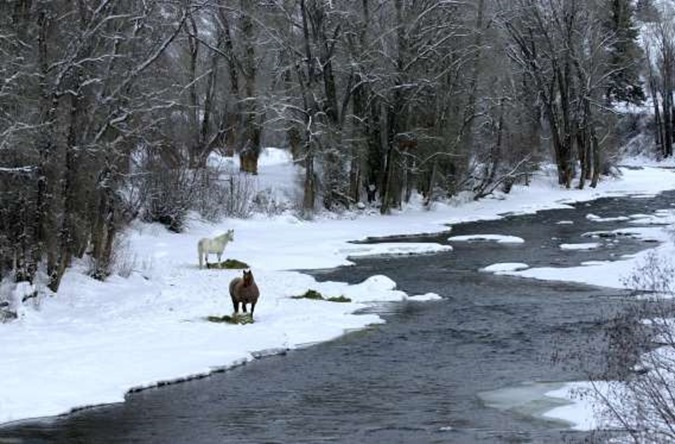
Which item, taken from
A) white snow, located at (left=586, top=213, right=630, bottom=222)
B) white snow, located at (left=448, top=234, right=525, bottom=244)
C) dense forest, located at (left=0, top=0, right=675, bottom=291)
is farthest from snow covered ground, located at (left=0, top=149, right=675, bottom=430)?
white snow, located at (left=586, top=213, right=630, bottom=222)

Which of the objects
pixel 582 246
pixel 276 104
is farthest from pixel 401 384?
pixel 276 104

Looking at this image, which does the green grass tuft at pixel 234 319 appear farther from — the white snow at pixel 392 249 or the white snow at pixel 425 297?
the white snow at pixel 392 249

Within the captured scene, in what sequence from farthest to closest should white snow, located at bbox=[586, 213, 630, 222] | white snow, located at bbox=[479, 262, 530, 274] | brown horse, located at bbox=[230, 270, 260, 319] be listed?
white snow, located at bbox=[586, 213, 630, 222] → white snow, located at bbox=[479, 262, 530, 274] → brown horse, located at bbox=[230, 270, 260, 319]

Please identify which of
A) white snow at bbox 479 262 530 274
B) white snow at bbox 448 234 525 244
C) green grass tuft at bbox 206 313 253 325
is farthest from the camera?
white snow at bbox 448 234 525 244

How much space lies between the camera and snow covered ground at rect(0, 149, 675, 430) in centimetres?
1225

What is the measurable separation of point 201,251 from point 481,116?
2621 centimetres

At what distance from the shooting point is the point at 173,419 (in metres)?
10.8

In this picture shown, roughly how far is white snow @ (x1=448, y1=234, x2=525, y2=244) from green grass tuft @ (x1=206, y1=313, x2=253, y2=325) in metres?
17.0

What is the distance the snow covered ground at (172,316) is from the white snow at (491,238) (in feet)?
9.70

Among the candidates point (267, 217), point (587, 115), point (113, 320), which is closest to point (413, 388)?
point (113, 320)

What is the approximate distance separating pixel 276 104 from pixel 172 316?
21.7m

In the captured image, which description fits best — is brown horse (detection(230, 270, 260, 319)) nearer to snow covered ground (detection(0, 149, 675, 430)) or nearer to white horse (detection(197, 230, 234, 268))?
snow covered ground (detection(0, 149, 675, 430))

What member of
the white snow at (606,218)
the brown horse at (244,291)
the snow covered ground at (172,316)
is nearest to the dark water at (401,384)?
the snow covered ground at (172,316)

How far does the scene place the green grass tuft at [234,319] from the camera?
53.9ft
